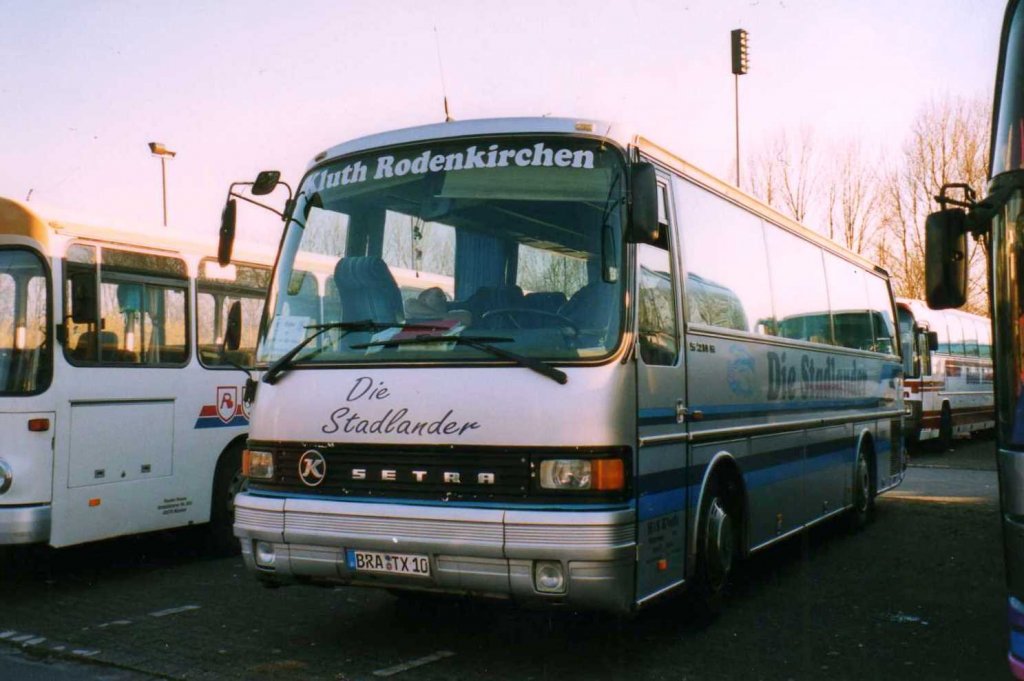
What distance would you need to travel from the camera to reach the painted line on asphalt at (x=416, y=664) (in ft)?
20.5

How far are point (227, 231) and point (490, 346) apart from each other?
→ 2.38 m

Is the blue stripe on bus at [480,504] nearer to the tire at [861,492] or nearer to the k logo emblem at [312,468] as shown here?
the k logo emblem at [312,468]

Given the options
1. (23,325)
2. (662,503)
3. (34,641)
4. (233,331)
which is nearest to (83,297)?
(23,325)

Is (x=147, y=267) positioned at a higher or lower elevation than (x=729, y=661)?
higher

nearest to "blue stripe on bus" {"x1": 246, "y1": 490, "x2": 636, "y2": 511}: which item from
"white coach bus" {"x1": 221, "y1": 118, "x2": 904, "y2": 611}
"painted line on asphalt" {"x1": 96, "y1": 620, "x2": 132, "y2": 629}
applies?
"white coach bus" {"x1": 221, "y1": 118, "x2": 904, "y2": 611}

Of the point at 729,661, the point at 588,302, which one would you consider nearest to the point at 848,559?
the point at 729,661

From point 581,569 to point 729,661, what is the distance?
1.45m

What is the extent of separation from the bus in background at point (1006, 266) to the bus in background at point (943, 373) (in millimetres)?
16621

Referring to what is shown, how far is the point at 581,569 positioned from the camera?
18.5 feet

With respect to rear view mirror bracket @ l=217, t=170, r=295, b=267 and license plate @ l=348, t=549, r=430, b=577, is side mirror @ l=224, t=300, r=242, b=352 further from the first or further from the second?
license plate @ l=348, t=549, r=430, b=577

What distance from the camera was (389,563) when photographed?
6.03 meters

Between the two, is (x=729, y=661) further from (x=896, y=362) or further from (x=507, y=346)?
(x=896, y=362)

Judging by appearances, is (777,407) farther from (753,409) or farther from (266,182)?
(266,182)

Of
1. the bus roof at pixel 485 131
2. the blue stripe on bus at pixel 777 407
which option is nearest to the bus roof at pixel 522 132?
the bus roof at pixel 485 131
